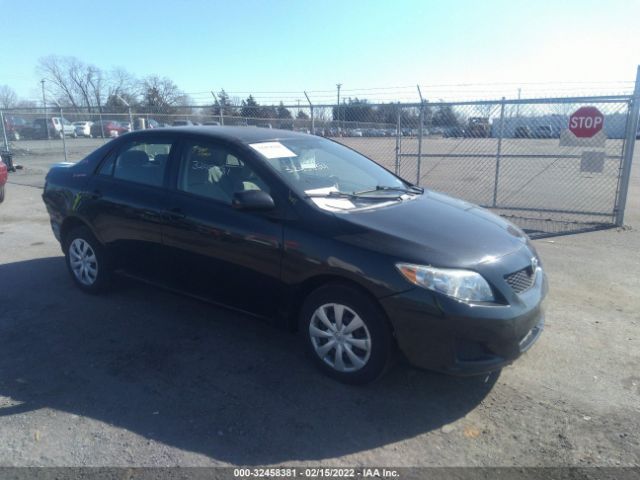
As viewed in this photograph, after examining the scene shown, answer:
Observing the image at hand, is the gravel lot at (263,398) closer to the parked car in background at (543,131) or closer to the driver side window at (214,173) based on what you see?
the driver side window at (214,173)

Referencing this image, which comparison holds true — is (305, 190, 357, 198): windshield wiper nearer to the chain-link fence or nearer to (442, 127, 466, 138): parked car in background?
the chain-link fence

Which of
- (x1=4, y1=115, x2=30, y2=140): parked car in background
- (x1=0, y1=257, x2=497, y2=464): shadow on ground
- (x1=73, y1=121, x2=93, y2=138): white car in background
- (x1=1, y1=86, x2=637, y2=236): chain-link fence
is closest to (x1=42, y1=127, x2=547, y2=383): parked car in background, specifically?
(x1=0, y1=257, x2=497, y2=464): shadow on ground

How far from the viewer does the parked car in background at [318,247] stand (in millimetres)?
3057

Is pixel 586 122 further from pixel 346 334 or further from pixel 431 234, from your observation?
pixel 346 334

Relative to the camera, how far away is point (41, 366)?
146 inches

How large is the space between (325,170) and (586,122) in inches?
247

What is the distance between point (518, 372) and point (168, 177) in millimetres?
3246

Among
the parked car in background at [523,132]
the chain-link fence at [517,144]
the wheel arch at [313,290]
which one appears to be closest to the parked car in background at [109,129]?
the chain-link fence at [517,144]

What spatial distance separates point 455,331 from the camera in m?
2.98

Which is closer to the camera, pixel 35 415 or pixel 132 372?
pixel 35 415

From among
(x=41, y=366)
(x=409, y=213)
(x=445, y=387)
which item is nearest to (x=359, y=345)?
(x=445, y=387)

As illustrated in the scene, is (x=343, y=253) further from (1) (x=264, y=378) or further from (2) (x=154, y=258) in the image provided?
(2) (x=154, y=258)

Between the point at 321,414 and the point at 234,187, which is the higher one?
the point at 234,187

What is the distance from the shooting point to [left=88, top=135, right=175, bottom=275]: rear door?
14.3 ft
